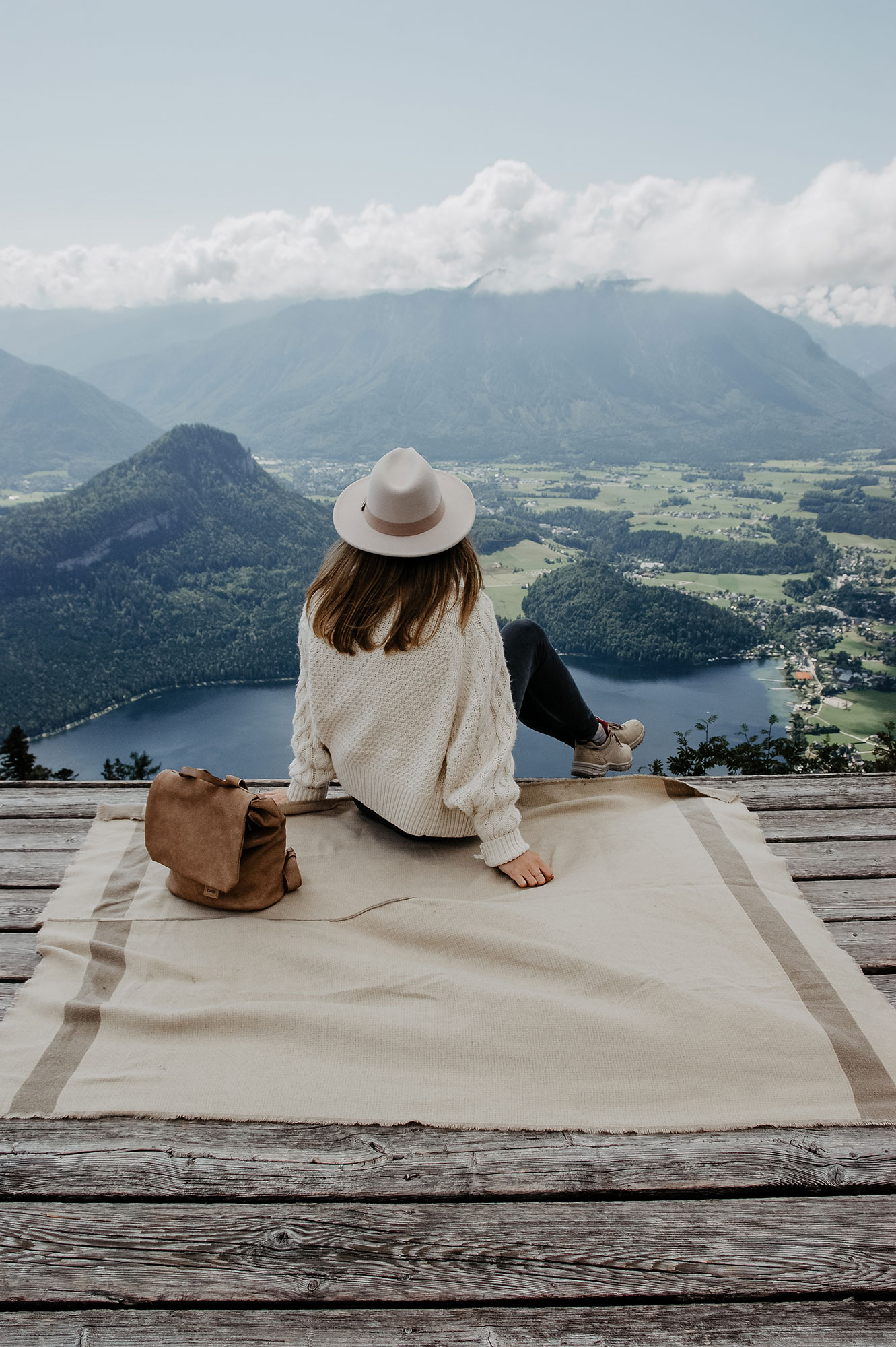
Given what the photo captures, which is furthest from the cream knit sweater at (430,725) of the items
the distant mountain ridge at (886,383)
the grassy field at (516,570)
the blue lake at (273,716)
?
the distant mountain ridge at (886,383)

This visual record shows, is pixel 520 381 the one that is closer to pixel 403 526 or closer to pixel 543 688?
pixel 543 688

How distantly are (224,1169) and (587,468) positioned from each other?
223 ft

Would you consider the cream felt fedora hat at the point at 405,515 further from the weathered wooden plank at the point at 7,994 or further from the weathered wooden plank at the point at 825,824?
the weathered wooden plank at the point at 825,824

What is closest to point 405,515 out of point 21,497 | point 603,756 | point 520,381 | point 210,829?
point 210,829

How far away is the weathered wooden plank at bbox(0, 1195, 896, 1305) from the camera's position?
1.14 metres

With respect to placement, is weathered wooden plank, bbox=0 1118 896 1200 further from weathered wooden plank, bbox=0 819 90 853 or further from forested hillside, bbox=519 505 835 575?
forested hillside, bbox=519 505 835 575

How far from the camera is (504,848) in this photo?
2.16 metres

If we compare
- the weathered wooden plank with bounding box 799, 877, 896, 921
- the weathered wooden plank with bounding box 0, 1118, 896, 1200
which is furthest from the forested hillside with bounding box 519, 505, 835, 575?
the weathered wooden plank with bounding box 0, 1118, 896, 1200

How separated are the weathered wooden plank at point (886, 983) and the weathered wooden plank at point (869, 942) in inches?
0.7

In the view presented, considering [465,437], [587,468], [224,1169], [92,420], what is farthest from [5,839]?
[465,437]

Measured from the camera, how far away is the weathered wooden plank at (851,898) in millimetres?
2170

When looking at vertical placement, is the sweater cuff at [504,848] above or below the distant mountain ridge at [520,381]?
below

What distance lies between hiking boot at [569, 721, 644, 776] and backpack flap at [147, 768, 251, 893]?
1.63 metres

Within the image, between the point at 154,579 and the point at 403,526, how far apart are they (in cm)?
2951
